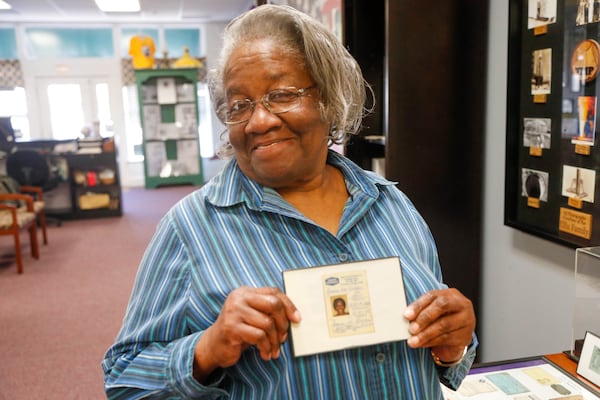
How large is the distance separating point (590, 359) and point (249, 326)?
3.35 feet

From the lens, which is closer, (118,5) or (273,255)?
(273,255)

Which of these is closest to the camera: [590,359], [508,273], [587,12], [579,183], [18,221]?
[590,359]

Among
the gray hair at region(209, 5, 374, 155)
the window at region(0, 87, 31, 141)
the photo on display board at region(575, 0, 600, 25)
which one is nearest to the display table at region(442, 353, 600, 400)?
the gray hair at region(209, 5, 374, 155)

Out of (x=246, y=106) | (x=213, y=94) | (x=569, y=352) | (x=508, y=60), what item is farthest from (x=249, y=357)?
(x=508, y=60)

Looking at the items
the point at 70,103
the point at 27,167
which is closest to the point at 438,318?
the point at 27,167

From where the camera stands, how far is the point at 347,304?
2.78ft

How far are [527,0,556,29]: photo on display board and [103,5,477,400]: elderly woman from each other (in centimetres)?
89

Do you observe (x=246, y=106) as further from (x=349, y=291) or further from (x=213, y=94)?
(x=349, y=291)

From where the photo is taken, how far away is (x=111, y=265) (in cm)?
497

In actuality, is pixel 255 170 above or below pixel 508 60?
below

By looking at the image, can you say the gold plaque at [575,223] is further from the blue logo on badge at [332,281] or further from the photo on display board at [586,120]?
the blue logo on badge at [332,281]

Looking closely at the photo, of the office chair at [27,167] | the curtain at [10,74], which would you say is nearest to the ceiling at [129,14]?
the curtain at [10,74]

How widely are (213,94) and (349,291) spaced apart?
52cm

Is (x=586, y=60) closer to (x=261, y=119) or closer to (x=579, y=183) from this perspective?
(x=579, y=183)
